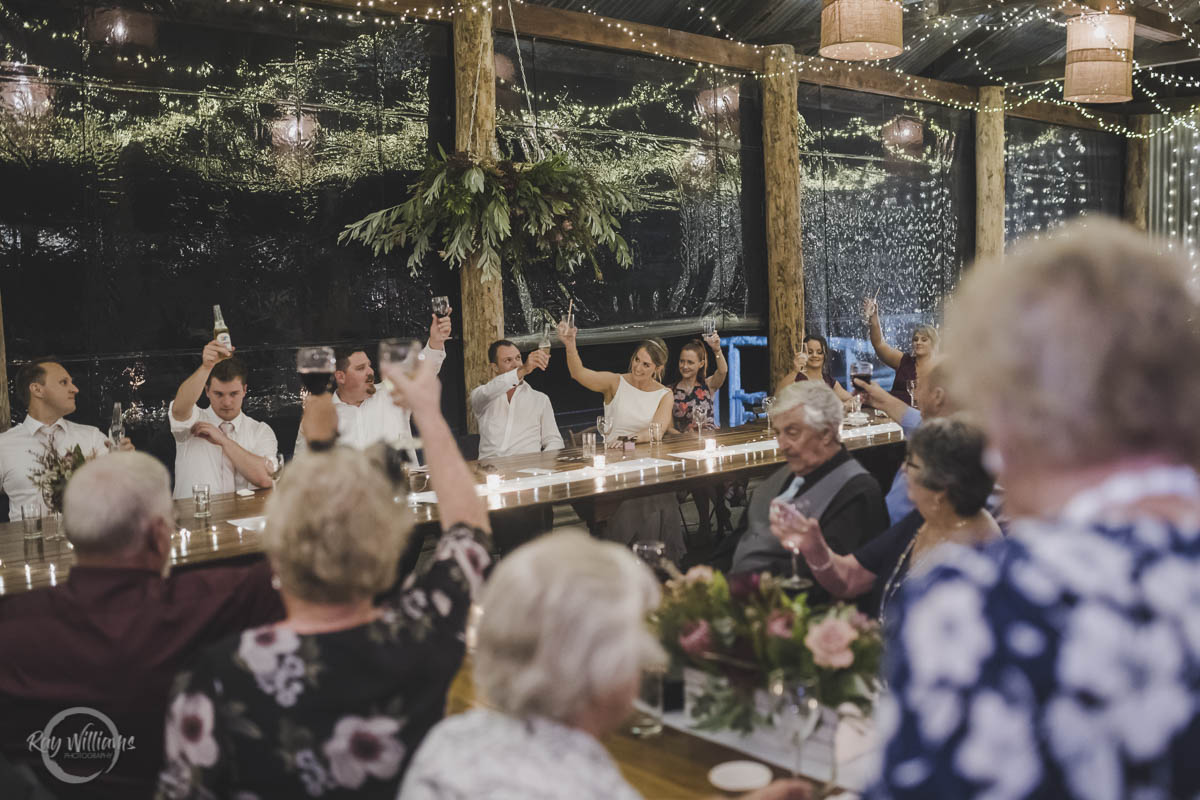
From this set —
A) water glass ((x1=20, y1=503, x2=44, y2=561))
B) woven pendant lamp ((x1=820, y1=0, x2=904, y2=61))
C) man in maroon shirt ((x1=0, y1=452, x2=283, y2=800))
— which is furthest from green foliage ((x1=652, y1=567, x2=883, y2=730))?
woven pendant lamp ((x1=820, y1=0, x2=904, y2=61))

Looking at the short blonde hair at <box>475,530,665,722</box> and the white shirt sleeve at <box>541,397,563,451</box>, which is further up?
the short blonde hair at <box>475,530,665,722</box>

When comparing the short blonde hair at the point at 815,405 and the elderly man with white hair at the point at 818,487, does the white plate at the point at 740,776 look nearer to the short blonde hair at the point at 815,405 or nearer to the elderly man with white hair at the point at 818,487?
the elderly man with white hair at the point at 818,487

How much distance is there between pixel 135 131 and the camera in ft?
17.4

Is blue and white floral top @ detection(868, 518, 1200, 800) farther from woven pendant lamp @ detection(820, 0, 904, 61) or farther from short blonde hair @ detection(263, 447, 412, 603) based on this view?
woven pendant lamp @ detection(820, 0, 904, 61)

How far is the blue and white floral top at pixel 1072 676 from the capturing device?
88cm

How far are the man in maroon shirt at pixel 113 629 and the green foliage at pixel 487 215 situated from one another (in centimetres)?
411

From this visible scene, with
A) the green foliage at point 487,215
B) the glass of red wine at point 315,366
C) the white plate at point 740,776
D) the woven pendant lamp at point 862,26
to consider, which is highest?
the woven pendant lamp at point 862,26

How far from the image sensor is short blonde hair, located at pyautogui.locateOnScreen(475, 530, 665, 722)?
3.99 ft

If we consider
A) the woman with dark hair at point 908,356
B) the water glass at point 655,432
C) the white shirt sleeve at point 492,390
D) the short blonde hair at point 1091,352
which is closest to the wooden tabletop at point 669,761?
the short blonde hair at point 1091,352

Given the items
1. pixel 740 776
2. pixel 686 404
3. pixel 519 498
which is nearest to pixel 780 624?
pixel 740 776

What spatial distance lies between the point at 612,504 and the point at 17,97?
3370 millimetres

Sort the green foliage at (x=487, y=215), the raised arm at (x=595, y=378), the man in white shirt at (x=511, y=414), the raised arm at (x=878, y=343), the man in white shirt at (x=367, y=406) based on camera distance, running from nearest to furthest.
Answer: the man in white shirt at (x=367, y=406)
the man in white shirt at (x=511, y=414)
the green foliage at (x=487, y=215)
the raised arm at (x=595, y=378)
the raised arm at (x=878, y=343)

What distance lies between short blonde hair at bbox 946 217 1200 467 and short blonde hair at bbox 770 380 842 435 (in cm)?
219

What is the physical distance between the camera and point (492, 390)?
5.60 m
